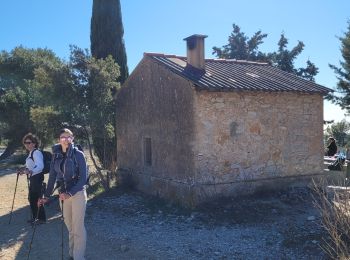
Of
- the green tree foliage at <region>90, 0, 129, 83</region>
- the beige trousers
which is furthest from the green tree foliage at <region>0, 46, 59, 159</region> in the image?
the beige trousers

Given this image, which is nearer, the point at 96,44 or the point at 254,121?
the point at 254,121

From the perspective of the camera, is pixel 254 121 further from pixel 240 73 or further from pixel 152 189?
pixel 152 189

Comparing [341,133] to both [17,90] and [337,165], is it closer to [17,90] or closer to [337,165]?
[337,165]

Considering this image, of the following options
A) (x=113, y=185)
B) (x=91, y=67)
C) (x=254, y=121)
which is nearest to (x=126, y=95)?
(x=91, y=67)

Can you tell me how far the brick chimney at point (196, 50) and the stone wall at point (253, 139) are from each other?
1.59 metres

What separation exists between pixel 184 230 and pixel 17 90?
1923cm

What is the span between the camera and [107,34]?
16719 millimetres

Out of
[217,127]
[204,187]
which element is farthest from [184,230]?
[217,127]

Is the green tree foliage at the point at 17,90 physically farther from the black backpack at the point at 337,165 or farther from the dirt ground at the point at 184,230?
the black backpack at the point at 337,165

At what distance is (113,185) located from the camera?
1438cm

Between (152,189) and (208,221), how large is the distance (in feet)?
11.4

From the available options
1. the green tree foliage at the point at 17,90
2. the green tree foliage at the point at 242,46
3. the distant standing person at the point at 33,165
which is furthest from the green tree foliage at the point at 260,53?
the distant standing person at the point at 33,165

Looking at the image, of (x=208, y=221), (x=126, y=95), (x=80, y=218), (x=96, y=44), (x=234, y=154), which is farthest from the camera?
(x=96, y=44)

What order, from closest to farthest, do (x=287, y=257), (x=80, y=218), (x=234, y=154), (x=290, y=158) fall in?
1. (x=80, y=218)
2. (x=287, y=257)
3. (x=234, y=154)
4. (x=290, y=158)
